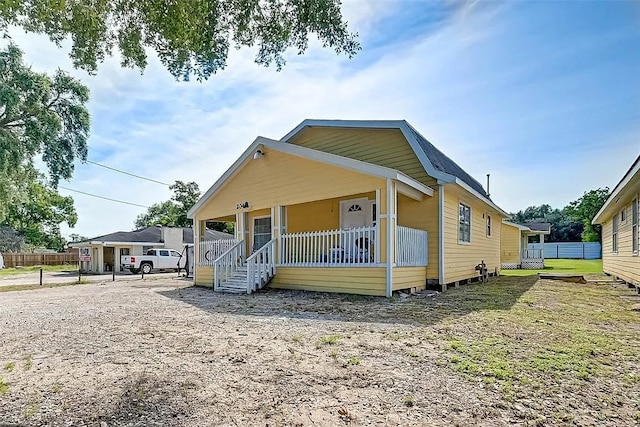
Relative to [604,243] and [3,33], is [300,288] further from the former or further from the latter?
[604,243]

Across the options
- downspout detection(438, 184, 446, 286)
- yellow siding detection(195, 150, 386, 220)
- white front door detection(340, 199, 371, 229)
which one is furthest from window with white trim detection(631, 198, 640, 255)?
yellow siding detection(195, 150, 386, 220)

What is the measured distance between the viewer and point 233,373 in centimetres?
374

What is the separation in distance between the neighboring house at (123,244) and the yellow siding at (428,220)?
59.3 feet

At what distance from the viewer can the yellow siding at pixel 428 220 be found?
34.2 feet

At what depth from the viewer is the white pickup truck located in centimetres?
2498

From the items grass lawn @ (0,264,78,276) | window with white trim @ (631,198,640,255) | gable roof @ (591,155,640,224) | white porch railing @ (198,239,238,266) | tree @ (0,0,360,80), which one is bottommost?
grass lawn @ (0,264,78,276)

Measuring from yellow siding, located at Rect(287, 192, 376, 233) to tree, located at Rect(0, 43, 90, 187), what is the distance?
36.0 feet

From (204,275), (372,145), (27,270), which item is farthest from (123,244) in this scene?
(372,145)

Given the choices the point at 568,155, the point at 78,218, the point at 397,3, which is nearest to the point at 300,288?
the point at 397,3

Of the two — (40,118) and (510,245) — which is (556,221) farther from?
(40,118)

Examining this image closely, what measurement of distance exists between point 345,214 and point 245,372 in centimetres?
865

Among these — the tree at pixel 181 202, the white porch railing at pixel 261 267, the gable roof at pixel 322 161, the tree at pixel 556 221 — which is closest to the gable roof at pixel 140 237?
the tree at pixel 181 202

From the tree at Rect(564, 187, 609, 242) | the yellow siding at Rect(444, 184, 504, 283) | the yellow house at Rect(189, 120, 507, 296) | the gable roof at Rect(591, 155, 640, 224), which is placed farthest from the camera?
the tree at Rect(564, 187, 609, 242)

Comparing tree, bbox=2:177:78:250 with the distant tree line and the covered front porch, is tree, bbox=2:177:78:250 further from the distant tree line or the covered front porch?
the distant tree line
